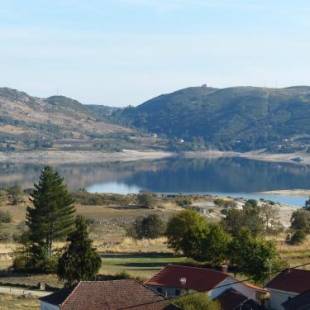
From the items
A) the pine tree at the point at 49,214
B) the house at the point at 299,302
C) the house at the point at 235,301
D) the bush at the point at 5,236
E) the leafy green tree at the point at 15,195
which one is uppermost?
the pine tree at the point at 49,214

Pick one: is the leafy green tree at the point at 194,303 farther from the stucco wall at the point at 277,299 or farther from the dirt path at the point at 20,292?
the dirt path at the point at 20,292

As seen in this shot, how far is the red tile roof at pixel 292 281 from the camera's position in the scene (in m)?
28.2

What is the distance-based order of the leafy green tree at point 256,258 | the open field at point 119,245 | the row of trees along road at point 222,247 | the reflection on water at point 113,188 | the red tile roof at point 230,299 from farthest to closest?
1. the reflection on water at point 113,188
2. the open field at point 119,245
3. the row of trees along road at point 222,247
4. the leafy green tree at point 256,258
5. the red tile roof at point 230,299

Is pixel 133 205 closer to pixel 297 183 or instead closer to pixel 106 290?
pixel 106 290

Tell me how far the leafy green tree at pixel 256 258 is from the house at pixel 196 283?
2770mm

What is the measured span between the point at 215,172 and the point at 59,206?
478 feet

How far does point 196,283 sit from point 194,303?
4.34m

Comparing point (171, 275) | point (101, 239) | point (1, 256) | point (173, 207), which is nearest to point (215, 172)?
point (173, 207)

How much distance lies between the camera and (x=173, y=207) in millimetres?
83250

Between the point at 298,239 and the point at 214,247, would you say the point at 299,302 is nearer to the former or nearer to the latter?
the point at 214,247

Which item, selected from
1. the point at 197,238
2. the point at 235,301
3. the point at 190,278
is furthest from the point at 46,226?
the point at 235,301

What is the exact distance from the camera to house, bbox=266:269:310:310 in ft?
92.5

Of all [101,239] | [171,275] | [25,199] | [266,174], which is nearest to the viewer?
[171,275]

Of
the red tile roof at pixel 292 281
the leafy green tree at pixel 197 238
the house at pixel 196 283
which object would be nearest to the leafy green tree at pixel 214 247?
the leafy green tree at pixel 197 238
